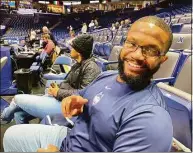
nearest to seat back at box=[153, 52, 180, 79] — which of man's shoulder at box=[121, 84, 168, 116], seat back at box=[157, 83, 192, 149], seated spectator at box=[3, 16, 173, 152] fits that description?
seat back at box=[157, 83, 192, 149]

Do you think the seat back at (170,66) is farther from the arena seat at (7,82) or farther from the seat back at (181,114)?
the arena seat at (7,82)

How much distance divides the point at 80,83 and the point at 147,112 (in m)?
1.04

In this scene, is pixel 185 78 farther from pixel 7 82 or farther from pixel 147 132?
pixel 7 82

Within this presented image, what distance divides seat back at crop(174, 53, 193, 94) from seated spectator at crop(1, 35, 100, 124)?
1.73 feet

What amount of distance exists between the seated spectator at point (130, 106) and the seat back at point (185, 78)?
0.58 m

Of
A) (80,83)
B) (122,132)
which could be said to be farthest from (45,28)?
(122,132)

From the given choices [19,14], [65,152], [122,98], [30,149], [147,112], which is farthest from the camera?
[19,14]

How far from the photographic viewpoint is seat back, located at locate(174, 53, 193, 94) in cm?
156

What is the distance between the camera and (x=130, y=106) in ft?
3.01

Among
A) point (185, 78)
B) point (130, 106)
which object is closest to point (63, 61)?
point (185, 78)

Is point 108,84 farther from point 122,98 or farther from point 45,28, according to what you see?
point 45,28

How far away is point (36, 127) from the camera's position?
1.36 metres

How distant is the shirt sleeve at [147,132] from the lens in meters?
0.81

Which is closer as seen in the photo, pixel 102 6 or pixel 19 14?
pixel 19 14
